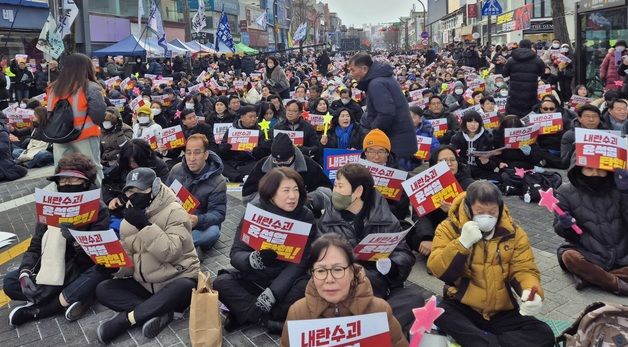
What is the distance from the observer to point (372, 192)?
4.24 meters

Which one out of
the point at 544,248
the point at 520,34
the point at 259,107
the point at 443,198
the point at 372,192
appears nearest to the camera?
the point at 372,192

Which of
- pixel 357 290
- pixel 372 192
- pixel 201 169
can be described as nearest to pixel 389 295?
pixel 372 192

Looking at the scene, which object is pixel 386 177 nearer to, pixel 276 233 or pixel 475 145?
pixel 276 233

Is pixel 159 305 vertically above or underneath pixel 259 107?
underneath

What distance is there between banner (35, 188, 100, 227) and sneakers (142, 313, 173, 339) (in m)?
1.07

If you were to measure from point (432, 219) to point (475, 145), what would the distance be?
10.0 feet

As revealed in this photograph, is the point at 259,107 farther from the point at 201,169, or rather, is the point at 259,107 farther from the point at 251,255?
the point at 251,255

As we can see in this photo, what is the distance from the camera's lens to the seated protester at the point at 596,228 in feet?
15.1

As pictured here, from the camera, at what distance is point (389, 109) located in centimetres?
622

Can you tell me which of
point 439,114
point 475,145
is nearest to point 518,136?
point 475,145

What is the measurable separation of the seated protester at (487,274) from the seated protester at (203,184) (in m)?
2.80

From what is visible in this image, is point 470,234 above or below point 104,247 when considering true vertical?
above

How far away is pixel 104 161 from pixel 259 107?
11.0ft

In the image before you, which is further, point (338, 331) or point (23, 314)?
point (23, 314)
